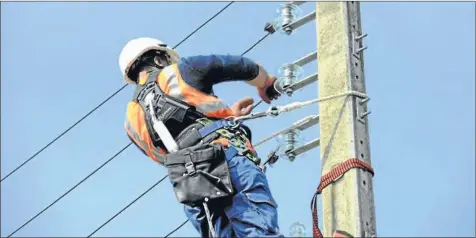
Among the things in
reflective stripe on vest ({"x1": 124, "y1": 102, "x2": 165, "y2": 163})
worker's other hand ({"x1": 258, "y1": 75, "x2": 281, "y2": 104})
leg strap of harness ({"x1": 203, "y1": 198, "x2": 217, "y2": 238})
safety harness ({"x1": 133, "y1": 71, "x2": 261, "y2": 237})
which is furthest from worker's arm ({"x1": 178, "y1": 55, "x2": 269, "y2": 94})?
leg strap of harness ({"x1": 203, "y1": 198, "x2": 217, "y2": 238})

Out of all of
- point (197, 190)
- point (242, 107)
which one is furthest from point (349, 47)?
point (197, 190)

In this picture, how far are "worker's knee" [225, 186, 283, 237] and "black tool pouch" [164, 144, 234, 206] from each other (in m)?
0.09

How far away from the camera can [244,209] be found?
6703 millimetres

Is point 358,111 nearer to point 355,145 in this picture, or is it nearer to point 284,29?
point 355,145

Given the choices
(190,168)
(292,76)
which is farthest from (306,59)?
(190,168)

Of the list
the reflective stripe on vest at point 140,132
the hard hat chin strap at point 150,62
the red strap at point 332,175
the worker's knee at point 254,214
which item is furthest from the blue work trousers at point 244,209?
the hard hat chin strap at point 150,62

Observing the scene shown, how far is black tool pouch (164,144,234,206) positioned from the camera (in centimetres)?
676

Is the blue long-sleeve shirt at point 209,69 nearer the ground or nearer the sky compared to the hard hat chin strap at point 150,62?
nearer the ground

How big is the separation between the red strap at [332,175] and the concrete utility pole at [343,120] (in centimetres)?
2

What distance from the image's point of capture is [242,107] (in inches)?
289

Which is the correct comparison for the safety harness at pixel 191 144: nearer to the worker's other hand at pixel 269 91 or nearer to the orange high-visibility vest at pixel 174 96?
the orange high-visibility vest at pixel 174 96

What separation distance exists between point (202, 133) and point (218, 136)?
9 centimetres

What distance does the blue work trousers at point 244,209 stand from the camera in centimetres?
662

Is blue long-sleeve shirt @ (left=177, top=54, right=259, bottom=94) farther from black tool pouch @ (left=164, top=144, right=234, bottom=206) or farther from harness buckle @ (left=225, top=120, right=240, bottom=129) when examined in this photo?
black tool pouch @ (left=164, top=144, right=234, bottom=206)
